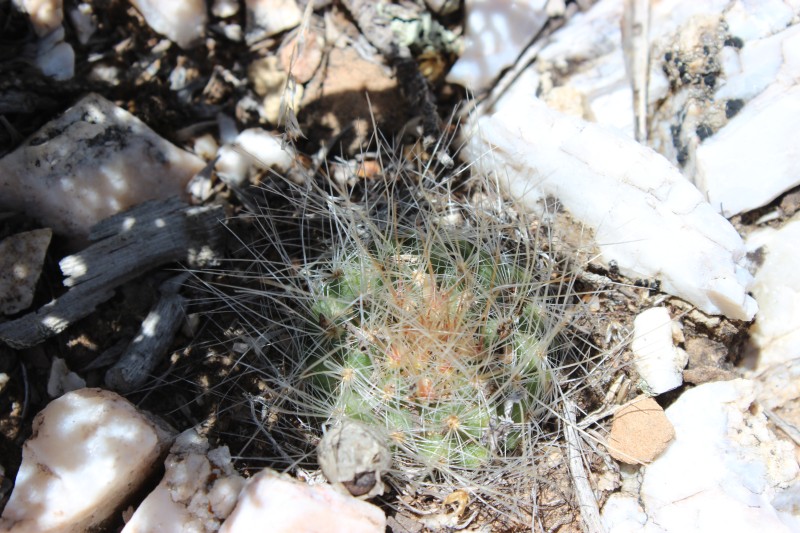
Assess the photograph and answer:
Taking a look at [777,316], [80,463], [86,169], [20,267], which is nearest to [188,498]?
[80,463]

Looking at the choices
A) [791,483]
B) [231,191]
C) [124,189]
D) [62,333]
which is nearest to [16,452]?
[62,333]

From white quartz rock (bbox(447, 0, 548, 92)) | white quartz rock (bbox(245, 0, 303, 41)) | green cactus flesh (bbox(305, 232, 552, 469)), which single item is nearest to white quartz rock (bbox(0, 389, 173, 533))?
green cactus flesh (bbox(305, 232, 552, 469))

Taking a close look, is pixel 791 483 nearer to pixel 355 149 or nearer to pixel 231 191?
pixel 355 149

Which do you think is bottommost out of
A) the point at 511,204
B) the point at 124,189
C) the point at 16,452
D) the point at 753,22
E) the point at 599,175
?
the point at 16,452

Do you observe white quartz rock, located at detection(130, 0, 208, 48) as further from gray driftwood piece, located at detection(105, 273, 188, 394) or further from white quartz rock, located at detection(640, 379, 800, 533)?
white quartz rock, located at detection(640, 379, 800, 533)

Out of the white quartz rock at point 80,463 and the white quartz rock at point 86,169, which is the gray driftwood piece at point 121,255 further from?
the white quartz rock at point 80,463

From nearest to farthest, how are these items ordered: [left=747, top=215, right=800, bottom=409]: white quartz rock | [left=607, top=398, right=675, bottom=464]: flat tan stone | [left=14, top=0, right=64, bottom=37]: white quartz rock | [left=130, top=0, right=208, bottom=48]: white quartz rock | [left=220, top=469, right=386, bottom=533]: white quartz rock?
[left=220, top=469, right=386, bottom=533]: white quartz rock
[left=607, top=398, right=675, bottom=464]: flat tan stone
[left=747, top=215, right=800, bottom=409]: white quartz rock
[left=14, top=0, right=64, bottom=37]: white quartz rock
[left=130, top=0, right=208, bottom=48]: white quartz rock
